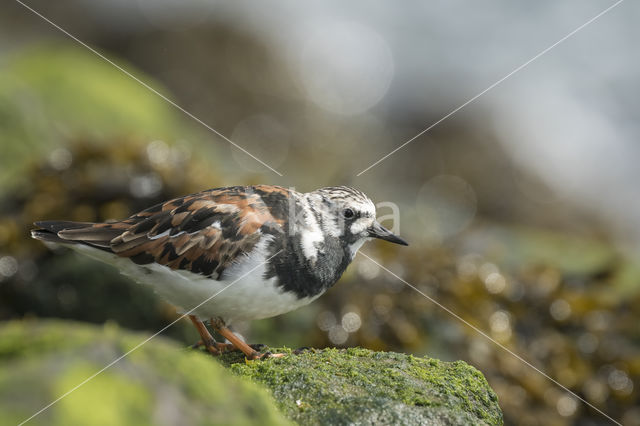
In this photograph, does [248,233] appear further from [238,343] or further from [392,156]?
[392,156]

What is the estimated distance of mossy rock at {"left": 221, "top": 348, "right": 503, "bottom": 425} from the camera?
3.17 m

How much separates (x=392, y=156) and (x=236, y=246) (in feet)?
33.3

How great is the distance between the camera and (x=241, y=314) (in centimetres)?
411

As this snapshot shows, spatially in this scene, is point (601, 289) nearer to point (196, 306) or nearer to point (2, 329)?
point (196, 306)

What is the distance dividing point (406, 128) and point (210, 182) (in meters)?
8.95

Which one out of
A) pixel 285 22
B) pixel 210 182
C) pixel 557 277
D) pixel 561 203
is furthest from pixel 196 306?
pixel 285 22

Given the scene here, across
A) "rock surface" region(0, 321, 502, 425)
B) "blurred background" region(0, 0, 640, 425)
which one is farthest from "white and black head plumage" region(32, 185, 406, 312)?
"blurred background" region(0, 0, 640, 425)

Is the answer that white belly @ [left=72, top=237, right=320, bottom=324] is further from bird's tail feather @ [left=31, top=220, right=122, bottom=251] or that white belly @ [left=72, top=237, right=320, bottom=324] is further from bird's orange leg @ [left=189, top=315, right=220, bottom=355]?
bird's tail feather @ [left=31, top=220, right=122, bottom=251]

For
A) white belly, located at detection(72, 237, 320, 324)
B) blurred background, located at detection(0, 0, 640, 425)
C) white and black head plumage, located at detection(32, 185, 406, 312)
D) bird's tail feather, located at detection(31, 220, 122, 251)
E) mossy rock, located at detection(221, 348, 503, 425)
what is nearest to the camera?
mossy rock, located at detection(221, 348, 503, 425)

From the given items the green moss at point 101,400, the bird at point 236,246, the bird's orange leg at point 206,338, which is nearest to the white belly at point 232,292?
the bird at point 236,246

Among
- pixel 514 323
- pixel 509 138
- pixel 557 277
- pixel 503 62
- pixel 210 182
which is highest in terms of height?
pixel 503 62

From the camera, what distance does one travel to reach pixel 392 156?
13.9 meters

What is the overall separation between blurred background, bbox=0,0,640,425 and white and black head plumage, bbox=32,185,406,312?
5.78 feet

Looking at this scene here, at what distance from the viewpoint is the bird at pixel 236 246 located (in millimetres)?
4047
